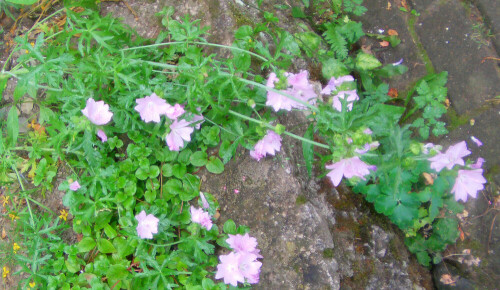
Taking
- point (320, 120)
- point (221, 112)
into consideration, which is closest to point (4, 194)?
point (221, 112)

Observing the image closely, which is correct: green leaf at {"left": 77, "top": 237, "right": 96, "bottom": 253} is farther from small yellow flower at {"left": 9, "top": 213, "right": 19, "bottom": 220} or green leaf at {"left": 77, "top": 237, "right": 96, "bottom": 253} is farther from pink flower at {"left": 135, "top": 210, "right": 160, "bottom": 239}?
small yellow flower at {"left": 9, "top": 213, "right": 19, "bottom": 220}

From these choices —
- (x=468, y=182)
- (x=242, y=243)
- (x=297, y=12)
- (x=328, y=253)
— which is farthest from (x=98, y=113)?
(x=468, y=182)

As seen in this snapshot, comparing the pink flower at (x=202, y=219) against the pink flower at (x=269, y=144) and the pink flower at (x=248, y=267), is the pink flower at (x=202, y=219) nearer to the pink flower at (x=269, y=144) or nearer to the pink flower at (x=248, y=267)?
the pink flower at (x=248, y=267)

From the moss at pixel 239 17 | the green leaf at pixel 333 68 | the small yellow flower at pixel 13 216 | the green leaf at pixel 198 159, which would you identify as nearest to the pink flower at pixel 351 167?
the green leaf at pixel 198 159

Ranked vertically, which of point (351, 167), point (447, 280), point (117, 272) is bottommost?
point (447, 280)

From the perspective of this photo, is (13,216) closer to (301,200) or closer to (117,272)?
(117,272)

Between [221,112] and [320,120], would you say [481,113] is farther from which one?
[221,112]
